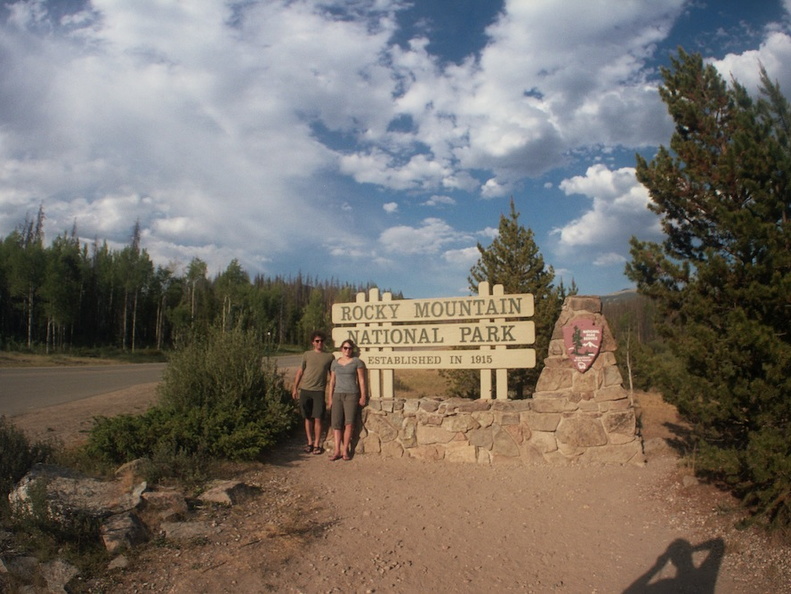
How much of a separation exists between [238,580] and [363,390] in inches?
166

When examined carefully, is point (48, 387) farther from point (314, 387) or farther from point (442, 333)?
point (442, 333)

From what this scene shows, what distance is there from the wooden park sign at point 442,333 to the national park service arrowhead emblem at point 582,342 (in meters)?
0.54

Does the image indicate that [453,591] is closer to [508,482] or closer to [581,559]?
[581,559]

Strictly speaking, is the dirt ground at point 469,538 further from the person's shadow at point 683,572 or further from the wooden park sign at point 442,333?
the wooden park sign at point 442,333

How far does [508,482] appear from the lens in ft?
22.3

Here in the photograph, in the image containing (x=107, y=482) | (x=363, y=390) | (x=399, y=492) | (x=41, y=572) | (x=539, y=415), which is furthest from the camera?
(x=363, y=390)

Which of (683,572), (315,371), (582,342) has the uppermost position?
(582,342)

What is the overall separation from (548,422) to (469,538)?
115 inches

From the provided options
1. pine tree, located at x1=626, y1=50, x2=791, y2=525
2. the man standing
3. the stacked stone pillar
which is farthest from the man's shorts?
pine tree, located at x1=626, y1=50, x2=791, y2=525

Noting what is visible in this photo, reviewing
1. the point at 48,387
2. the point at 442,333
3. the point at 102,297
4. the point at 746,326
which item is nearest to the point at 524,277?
the point at 442,333

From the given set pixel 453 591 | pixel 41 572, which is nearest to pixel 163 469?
pixel 41 572

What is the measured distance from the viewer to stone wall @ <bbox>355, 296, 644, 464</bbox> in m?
7.34

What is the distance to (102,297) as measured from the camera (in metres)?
50.2

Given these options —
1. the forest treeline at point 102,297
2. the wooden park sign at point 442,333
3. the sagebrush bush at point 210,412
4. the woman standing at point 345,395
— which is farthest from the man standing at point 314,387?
the forest treeline at point 102,297
